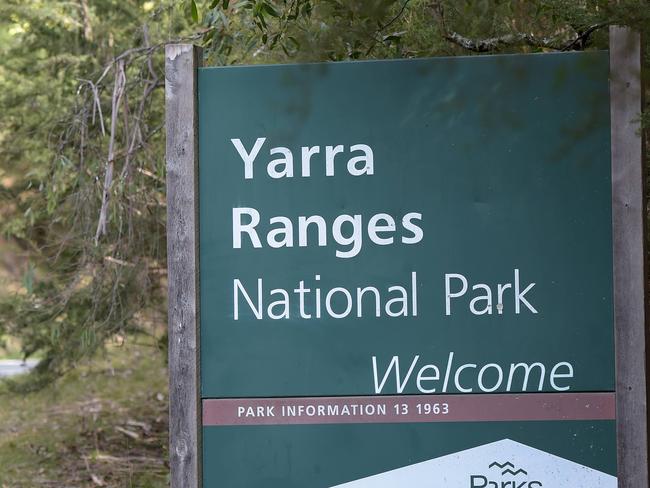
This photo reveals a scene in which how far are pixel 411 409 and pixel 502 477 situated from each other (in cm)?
46

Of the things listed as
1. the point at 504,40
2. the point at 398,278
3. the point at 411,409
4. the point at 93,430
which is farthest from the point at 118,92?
the point at 93,430

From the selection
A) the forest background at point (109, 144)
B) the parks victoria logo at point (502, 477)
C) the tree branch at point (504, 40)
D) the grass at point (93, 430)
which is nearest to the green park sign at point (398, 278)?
the parks victoria logo at point (502, 477)

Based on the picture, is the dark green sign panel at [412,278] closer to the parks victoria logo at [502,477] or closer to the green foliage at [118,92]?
the parks victoria logo at [502,477]

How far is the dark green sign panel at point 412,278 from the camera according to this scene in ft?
12.4

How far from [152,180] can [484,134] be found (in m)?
4.11

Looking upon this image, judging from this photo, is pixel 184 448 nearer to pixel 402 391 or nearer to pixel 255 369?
pixel 255 369

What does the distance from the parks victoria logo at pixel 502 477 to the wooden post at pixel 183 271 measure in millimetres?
1160

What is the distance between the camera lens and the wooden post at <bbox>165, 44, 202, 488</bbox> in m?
3.83

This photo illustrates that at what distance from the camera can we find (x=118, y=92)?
234 inches

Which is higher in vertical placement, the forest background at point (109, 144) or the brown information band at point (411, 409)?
the forest background at point (109, 144)

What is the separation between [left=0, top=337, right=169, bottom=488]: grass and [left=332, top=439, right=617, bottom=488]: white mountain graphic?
3.55 m

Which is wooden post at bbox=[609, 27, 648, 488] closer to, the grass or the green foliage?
the green foliage

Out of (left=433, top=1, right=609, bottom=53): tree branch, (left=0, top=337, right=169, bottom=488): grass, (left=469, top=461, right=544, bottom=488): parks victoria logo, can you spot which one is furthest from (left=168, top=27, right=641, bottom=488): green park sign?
(left=0, top=337, right=169, bottom=488): grass

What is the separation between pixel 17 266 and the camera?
9906 mm
